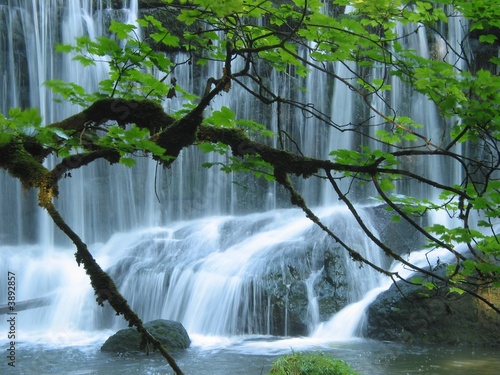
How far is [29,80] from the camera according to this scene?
18.5 meters

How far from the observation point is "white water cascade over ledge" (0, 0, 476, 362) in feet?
40.4

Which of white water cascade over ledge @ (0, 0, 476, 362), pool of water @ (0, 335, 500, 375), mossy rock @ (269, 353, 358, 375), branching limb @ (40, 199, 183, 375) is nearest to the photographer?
branching limb @ (40, 199, 183, 375)

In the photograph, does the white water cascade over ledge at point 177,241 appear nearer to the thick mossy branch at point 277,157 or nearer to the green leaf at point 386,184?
the thick mossy branch at point 277,157

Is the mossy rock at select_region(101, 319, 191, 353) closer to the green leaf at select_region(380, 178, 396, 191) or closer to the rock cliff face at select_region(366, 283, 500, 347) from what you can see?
the rock cliff face at select_region(366, 283, 500, 347)

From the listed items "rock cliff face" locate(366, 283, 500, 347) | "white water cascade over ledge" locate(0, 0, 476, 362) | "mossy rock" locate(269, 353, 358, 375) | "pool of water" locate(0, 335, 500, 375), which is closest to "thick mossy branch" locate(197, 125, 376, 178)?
"mossy rock" locate(269, 353, 358, 375)

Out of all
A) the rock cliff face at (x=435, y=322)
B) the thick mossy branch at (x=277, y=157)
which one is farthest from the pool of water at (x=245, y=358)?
the thick mossy branch at (x=277, y=157)

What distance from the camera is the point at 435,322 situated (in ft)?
36.8

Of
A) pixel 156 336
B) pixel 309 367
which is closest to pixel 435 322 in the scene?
pixel 156 336

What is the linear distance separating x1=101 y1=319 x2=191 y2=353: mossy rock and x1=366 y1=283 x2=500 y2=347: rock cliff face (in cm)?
347

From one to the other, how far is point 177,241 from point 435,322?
22.4 feet

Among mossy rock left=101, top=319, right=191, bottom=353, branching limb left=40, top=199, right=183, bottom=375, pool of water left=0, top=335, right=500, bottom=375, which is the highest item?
branching limb left=40, top=199, right=183, bottom=375

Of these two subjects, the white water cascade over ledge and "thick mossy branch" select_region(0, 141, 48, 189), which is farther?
the white water cascade over ledge

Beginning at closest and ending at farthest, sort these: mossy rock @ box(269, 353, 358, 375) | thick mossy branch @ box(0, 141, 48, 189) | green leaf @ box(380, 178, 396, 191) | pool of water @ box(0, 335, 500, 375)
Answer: thick mossy branch @ box(0, 141, 48, 189), green leaf @ box(380, 178, 396, 191), mossy rock @ box(269, 353, 358, 375), pool of water @ box(0, 335, 500, 375)

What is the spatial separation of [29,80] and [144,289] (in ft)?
28.3
